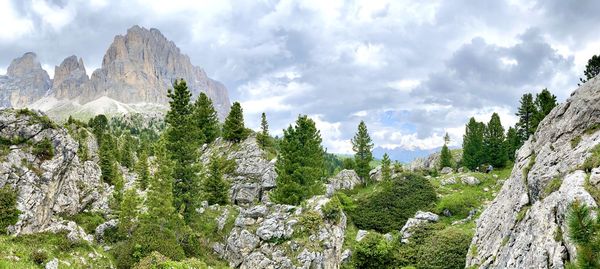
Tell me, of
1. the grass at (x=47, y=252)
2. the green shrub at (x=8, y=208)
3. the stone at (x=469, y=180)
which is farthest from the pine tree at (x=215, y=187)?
the stone at (x=469, y=180)

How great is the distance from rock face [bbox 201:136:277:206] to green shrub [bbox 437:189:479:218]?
87.6 feet

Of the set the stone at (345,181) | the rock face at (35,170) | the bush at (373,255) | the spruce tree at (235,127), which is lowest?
the bush at (373,255)

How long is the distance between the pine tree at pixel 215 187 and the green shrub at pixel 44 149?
2098 centimetres

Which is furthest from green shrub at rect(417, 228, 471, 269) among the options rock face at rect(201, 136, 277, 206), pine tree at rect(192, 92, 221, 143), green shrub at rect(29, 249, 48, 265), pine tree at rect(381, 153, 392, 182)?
pine tree at rect(192, 92, 221, 143)

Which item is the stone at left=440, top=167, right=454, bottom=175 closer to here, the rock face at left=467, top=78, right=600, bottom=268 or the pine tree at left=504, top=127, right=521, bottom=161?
the pine tree at left=504, top=127, right=521, bottom=161

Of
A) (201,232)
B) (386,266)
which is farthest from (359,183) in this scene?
(201,232)

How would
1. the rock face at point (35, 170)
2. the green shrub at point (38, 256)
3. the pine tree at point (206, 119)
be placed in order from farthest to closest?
the pine tree at point (206, 119)
the rock face at point (35, 170)
the green shrub at point (38, 256)

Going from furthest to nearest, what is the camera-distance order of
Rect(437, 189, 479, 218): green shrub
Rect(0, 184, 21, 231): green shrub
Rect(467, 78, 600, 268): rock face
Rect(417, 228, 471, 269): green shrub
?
Rect(437, 189, 479, 218): green shrub < Rect(417, 228, 471, 269): green shrub < Rect(0, 184, 21, 231): green shrub < Rect(467, 78, 600, 268): rock face

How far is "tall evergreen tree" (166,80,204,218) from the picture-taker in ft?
131

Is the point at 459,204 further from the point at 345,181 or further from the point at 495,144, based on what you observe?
the point at 495,144

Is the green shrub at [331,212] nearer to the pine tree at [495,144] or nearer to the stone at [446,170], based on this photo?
the pine tree at [495,144]

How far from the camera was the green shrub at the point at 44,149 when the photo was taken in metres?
29.6

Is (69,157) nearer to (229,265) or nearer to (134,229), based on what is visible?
(134,229)

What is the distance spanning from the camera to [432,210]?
5556 cm
